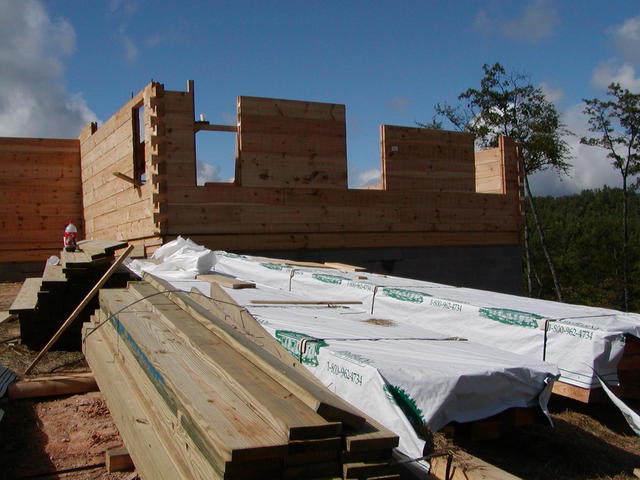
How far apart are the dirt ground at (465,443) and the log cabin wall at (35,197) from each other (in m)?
9.96

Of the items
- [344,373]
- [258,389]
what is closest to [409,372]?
[344,373]

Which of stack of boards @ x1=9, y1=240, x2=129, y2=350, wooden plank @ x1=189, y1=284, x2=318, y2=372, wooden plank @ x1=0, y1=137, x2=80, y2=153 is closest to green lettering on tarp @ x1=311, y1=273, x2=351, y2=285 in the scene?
wooden plank @ x1=189, y1=284, x2=318, y2=372

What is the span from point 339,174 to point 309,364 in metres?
7.94

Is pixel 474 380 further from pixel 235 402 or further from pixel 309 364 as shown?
pixel 235 402

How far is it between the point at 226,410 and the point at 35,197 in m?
13.8

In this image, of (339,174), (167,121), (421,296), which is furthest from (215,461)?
(339,174)

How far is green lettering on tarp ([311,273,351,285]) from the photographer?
7535 mm

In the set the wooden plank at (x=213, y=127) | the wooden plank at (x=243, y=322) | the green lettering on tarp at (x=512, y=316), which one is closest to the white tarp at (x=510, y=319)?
the green lettering on tarp at (x=512, y=316)

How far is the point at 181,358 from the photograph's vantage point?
364 cm

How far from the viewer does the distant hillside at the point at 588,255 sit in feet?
131

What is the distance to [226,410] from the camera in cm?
275

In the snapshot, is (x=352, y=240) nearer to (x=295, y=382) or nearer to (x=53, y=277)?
(x=53, y=277)

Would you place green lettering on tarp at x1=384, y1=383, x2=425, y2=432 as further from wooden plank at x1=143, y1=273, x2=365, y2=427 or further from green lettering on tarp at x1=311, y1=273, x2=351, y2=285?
green lettering on tarp at x1=311, y1=273, x2=351, y2=285

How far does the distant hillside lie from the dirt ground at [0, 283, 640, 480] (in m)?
30.3
